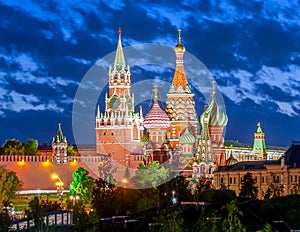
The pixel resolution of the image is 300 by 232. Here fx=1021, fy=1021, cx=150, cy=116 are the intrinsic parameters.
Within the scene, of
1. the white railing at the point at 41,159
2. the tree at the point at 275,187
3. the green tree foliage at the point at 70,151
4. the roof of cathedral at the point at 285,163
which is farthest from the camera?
the green tree foliage at the point at 70,151

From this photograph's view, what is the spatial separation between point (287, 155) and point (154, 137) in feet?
61.3

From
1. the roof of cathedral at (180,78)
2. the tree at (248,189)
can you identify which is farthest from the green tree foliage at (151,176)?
the roof of cathedral at (180,78)

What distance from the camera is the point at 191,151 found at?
291ft

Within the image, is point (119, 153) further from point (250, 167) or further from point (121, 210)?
point (121, 210)

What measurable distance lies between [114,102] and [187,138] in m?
8.32

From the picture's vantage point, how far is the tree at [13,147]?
93.4 meters

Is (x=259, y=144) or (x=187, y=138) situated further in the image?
(x=259, y=144)

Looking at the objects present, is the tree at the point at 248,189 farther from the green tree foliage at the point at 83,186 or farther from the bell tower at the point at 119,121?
the bell tower at the point at 119,121

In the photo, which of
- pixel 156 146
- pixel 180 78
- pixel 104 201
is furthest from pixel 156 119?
pixel 104 201

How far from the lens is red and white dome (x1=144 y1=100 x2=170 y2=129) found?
8994 cm

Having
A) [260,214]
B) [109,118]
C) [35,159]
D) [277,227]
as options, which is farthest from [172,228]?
[109,118]

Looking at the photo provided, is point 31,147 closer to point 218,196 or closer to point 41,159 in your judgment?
point 41,159

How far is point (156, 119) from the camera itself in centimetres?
9006

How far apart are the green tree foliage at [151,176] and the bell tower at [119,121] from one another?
1621 cm
